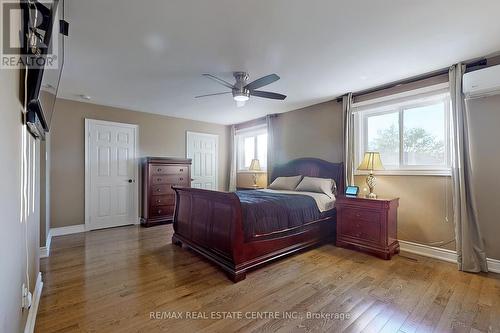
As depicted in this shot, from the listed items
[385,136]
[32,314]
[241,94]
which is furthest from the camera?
[385,136]

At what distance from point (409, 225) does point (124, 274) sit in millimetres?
3729

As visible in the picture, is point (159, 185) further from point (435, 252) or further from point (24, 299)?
point (435, 252)

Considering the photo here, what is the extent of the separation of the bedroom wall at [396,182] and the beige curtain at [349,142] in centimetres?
17

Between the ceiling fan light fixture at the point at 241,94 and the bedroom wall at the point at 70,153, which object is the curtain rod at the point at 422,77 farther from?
the bedroom wall at the point at 70,153

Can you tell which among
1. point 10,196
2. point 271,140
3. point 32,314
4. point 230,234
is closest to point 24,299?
point 32,314

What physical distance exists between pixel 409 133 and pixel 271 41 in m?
2.50

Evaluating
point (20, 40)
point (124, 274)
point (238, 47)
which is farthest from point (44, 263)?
point (238, 47)

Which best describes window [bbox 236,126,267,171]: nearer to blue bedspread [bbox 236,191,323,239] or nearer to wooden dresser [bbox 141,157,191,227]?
A: wooden dresser [bbox 141,157,191,227]

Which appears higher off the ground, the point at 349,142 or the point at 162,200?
the point at 349,142

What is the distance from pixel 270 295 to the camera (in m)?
2.19

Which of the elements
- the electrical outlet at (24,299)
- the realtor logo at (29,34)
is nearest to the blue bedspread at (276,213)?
the electrical outlet at (24,299)

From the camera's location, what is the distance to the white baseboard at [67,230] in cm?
412

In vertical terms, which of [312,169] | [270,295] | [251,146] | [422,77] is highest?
[422,77]

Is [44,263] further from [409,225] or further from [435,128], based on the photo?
[435,128]
